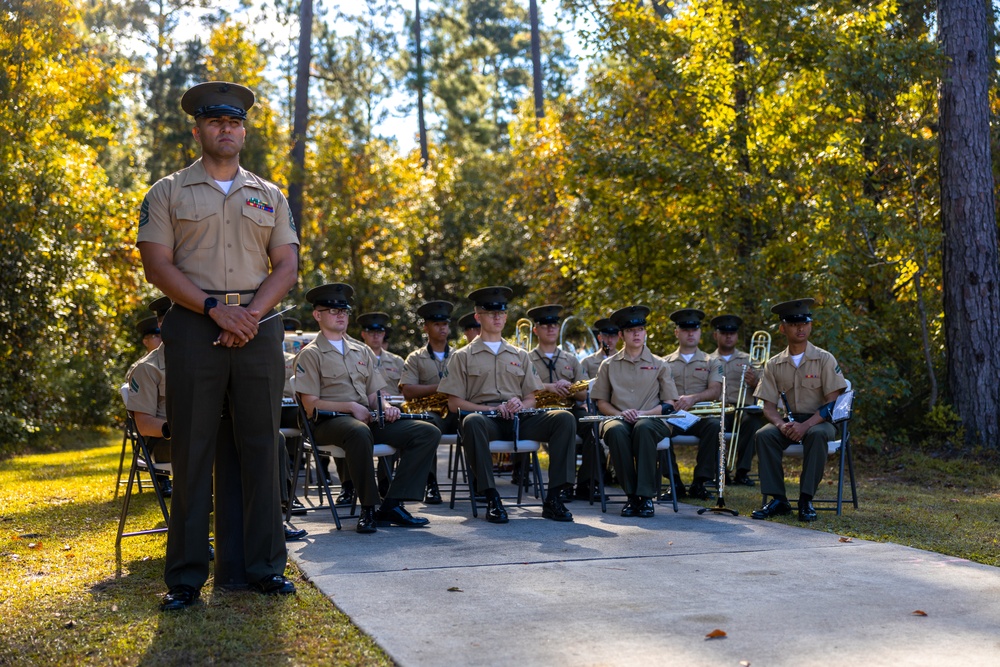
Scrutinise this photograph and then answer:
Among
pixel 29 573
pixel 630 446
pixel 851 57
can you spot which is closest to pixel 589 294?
pixel 851 57

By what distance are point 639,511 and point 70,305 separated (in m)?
12.6

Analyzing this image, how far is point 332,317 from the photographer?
916 centimetres

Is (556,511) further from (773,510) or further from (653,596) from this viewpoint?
(653,596)

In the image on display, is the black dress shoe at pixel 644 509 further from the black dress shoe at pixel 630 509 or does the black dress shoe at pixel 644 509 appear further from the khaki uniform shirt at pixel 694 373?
the khaki uniform shirt at pixel 694 373

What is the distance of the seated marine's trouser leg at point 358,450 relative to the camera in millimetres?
8094

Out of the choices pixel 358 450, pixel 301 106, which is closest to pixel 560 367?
pixel 358 450

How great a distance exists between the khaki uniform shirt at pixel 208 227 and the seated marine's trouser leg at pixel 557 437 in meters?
3.79

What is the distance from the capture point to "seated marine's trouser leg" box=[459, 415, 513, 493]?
8.66 metres

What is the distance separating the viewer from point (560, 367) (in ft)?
37.0

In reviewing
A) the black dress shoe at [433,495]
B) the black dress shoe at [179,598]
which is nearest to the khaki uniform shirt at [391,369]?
the black dress shoe at [433,495]

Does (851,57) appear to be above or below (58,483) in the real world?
above

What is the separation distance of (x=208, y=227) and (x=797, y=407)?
5503 mm

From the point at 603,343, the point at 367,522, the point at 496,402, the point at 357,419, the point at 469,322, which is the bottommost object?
the point at 367,522

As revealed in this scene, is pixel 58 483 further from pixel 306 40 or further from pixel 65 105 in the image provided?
pixel 306 40
